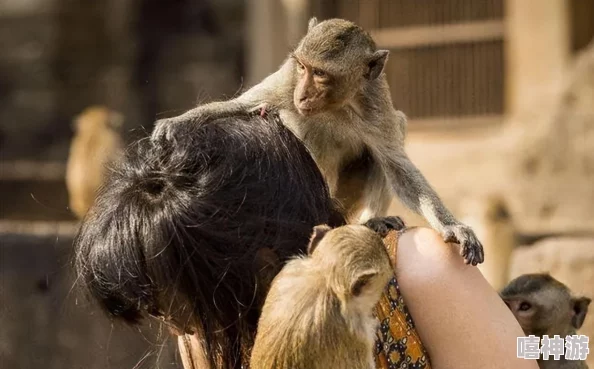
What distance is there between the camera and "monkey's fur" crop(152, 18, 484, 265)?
386cm

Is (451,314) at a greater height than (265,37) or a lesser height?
greater

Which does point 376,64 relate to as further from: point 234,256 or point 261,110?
point 234,256

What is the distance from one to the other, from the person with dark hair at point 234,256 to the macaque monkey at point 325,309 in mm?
45

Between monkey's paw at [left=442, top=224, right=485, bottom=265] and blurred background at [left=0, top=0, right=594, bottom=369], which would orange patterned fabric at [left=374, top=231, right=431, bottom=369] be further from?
blurred background at [left=0, top=0, right=594, bottom=369]

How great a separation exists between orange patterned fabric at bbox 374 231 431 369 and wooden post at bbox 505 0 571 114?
7.63 m

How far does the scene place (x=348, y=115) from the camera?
3988mm

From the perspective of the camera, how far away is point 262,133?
287 centimetres

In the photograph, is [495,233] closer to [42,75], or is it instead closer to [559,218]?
[559,218]

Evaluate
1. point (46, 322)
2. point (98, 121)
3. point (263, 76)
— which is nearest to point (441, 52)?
point (263, 76)

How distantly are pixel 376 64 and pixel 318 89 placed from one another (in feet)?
0.89

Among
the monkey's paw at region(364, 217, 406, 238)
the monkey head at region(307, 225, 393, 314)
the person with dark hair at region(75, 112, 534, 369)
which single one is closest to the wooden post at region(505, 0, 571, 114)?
the monkey's paw at region(364, 217, 406, 238)

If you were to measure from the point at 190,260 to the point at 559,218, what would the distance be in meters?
7.63

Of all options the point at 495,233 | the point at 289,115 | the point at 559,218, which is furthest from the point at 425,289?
the point at 559,218

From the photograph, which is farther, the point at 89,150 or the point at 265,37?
the point at 89,150
